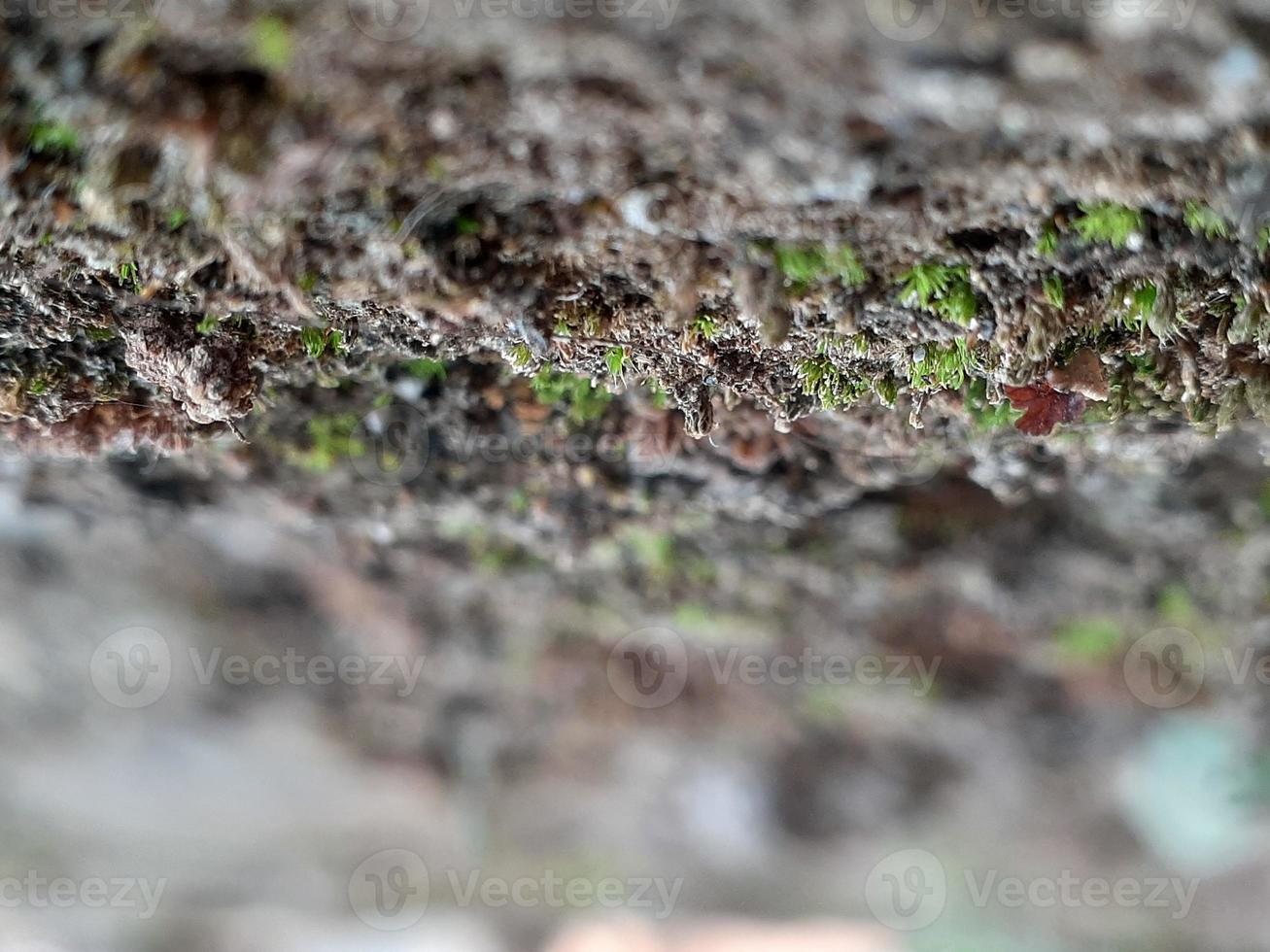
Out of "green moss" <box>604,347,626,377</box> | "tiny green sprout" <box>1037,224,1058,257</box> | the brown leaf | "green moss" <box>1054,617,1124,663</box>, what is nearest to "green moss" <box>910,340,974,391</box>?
the brown leaf

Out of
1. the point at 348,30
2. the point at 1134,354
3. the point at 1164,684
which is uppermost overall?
the point at 1164,684

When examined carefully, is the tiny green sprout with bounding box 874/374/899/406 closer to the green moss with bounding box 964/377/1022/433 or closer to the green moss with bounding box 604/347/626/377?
the green moss with bounding box 964/377/1022/433

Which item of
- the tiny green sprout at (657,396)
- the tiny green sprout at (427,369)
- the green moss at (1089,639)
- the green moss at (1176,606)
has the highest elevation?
the green moss at (1089,639)

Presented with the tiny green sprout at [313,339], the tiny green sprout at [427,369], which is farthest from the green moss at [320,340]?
the tiny green sprout at [427,369]

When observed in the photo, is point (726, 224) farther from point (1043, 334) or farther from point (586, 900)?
point (586, 900)

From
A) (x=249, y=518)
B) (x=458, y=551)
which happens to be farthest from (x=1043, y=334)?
(x=249, y=518)

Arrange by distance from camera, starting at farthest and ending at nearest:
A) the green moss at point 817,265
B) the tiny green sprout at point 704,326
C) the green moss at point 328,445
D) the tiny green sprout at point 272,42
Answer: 1. the green moss at point 328,445
2. the tiny green sprout at point 704,326
3. the green moss at point 817,265
4. the tiny green sprout at point 272,42

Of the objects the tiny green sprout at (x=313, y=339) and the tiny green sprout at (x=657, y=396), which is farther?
the tiny green sprout at (x=657, y=396)

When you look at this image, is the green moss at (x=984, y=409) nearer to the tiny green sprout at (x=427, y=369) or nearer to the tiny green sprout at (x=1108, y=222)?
the tiny green sprout at (x=1108, y=222)
